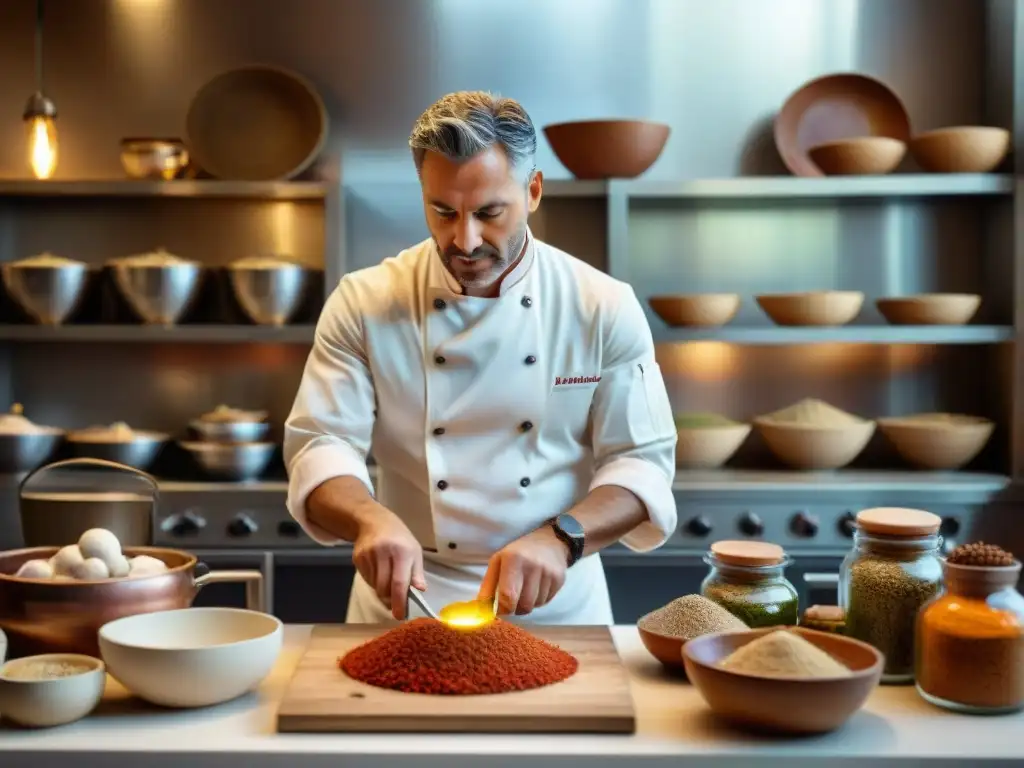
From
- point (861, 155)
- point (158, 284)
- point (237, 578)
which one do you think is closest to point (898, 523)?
point (237, 578)

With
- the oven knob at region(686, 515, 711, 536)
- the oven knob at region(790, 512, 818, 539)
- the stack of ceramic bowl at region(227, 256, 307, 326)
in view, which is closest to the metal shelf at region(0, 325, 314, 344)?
the stack of ceramic bowl at region(227, 256, 307, 326)

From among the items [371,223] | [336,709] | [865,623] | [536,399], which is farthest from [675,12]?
[336,709]

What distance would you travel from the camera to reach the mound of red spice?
1.47 m

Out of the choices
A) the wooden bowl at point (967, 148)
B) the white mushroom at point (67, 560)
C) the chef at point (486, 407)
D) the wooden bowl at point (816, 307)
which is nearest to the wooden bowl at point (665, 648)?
the chef at point (486, 407)

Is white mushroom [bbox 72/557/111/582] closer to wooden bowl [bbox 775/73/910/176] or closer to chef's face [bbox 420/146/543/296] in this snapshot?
chef's face [bbox 420/146/543/296]

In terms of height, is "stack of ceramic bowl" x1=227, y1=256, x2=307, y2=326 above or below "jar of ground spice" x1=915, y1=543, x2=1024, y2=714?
above

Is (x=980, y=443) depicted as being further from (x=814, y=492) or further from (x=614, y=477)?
(x=614, y=477)

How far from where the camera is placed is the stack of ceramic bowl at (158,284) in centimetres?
342

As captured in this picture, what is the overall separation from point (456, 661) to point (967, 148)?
253 cm

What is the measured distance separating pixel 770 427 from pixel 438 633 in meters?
2.11

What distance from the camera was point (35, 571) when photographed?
1583 mm

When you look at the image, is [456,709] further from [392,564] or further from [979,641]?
[979,641]

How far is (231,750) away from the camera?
1338 millimetres

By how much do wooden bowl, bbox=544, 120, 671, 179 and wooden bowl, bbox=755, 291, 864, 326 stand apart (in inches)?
21.4
